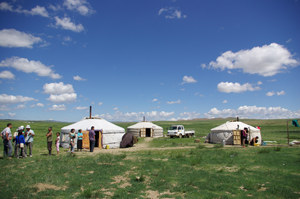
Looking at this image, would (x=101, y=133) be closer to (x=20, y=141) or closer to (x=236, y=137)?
(x=20, y=141)

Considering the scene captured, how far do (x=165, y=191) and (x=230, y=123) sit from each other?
19247 millimetres

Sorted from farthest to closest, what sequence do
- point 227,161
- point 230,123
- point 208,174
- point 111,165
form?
point 230,123 → point 227,161 → point 111,165 → point 208,174

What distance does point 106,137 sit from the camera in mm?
19969

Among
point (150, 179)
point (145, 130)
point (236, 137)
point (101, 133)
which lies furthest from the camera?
point (145, 130)

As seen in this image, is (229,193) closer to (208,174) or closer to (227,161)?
(208,174)

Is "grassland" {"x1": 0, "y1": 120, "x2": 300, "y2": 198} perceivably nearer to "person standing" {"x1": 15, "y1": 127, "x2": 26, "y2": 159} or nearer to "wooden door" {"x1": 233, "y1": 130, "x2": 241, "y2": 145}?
"person standing" {"x1": 15, "y1": 127, "x2": 26, "y2": 159}

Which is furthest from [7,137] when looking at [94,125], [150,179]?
[94,125]

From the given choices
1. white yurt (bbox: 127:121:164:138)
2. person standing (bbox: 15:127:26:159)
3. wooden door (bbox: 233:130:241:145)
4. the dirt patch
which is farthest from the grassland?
white yurt (bbox: 127:121:164:138)

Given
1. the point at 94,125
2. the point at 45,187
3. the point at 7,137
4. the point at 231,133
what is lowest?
the point at 45,187

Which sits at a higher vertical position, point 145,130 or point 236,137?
point 236,137

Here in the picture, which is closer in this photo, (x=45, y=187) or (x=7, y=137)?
(x=45, y=187)

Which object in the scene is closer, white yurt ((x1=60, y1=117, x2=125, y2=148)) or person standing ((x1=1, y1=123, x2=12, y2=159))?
person standing ((x1=1, y1=123, x2=12, y2=159))

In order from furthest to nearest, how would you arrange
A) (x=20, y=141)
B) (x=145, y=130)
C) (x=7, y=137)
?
(x=145, y=130) → (x=20, y=141) → (x=7, y=137)

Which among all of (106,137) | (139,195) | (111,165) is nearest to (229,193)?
(139,195)
